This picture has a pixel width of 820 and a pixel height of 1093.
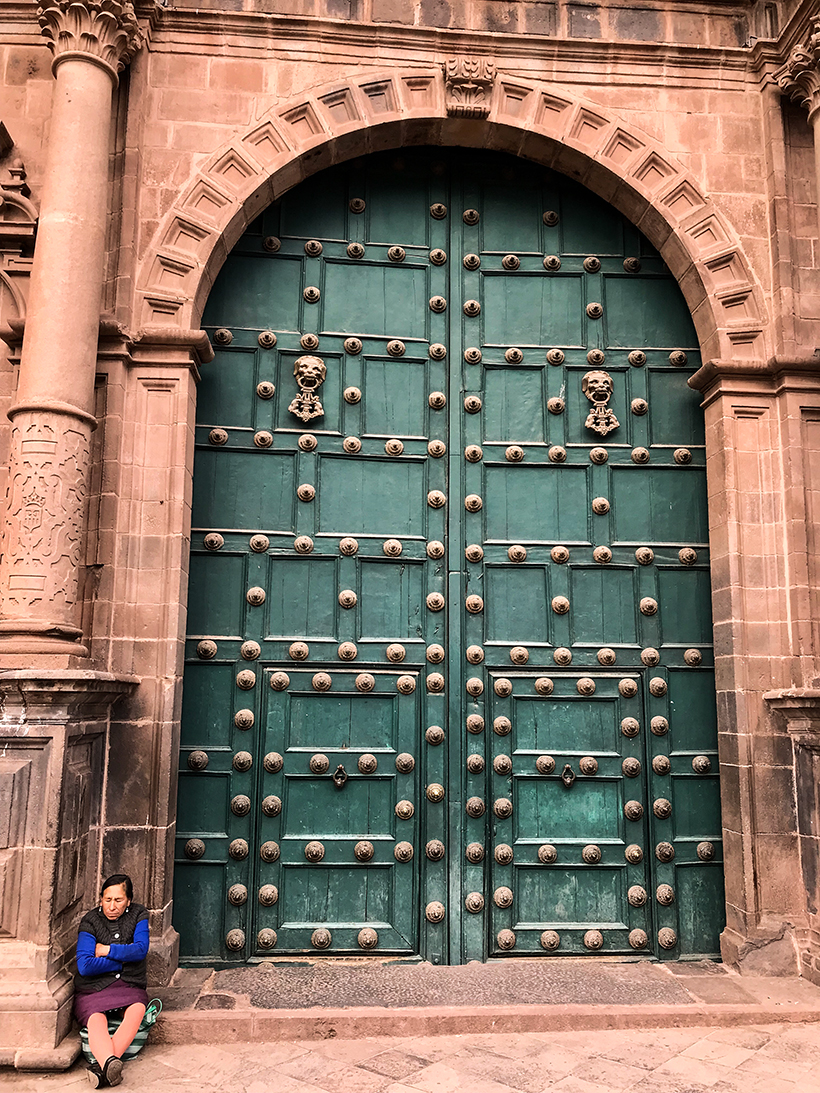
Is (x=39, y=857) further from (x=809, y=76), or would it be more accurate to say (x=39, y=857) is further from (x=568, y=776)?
(x=809, y=76)

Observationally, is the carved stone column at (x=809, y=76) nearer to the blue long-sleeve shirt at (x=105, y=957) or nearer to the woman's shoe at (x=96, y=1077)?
the blue long-sleeve shirt at (x=105, y=957)

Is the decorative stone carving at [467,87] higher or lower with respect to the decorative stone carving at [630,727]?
higher

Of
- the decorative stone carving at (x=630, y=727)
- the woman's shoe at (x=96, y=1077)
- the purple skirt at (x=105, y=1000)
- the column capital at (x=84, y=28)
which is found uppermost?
the column capital at (x=84, y=28)

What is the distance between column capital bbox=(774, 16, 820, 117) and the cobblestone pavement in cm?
A: 501

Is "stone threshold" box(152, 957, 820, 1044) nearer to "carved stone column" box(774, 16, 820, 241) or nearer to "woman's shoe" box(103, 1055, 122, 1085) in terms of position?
"woman's shoe" box(103, 1055, 122, 1085)

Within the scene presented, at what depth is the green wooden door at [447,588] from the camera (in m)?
5.12

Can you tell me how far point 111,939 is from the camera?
3.92m

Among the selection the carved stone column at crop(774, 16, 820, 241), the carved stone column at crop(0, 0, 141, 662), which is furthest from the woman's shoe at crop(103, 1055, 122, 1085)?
the carved stone column at crop(774, 16, 820, 241)

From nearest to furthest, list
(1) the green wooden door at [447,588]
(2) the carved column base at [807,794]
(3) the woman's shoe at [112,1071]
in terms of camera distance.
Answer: (3) the woman's shoe at [112,1071] < (2) the carved column base at [807,794] < (1) the green wooden door at [447,588]

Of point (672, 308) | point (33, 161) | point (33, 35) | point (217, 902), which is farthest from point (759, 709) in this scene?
point (33, 35)

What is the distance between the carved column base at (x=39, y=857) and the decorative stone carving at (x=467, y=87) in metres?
3.92

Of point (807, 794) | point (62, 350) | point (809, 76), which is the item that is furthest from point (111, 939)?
point (809, 76)

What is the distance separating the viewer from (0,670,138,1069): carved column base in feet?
12.5

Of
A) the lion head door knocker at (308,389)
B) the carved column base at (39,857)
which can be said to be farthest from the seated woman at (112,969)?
the lion head door knocker at (308,389)
